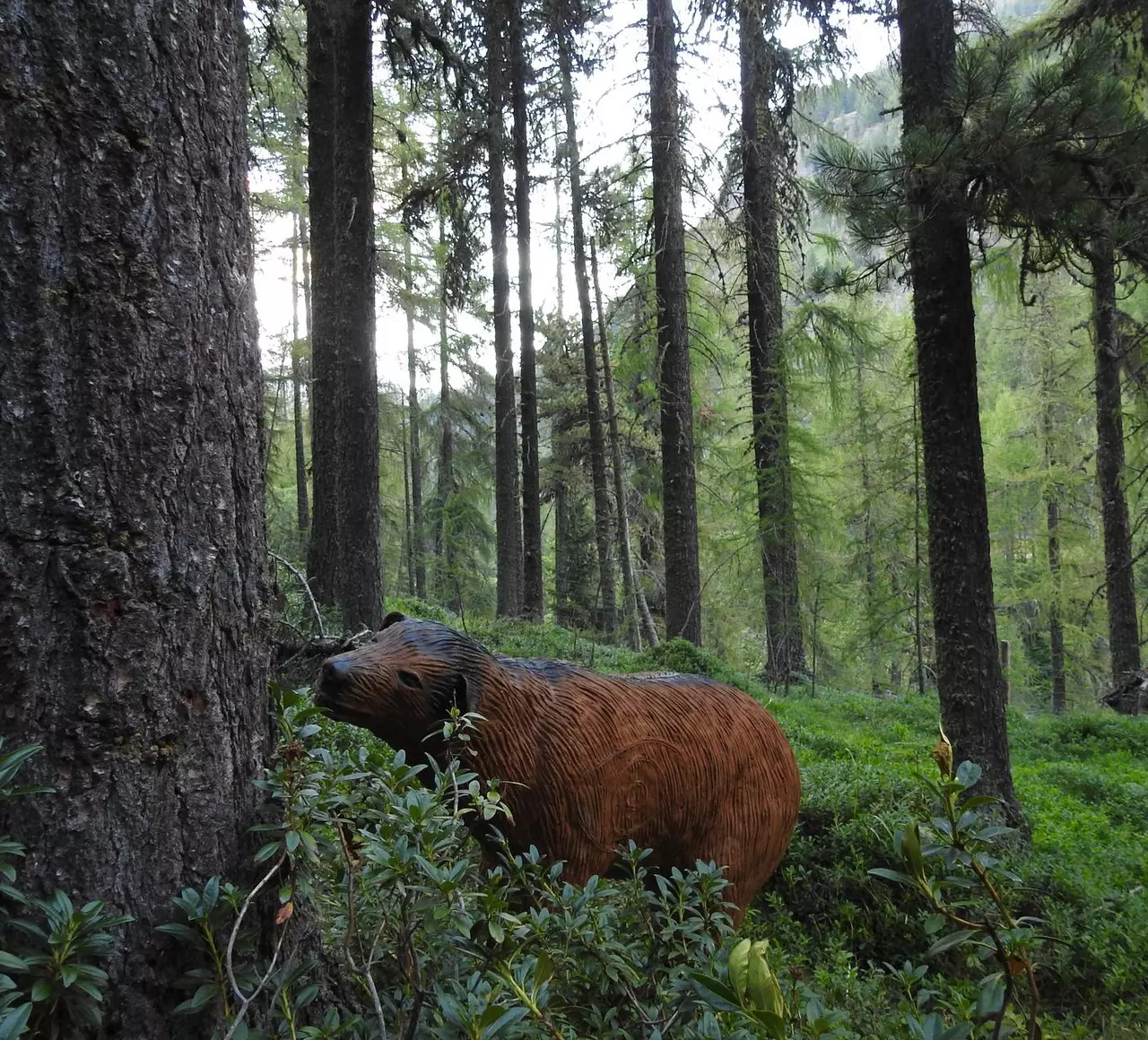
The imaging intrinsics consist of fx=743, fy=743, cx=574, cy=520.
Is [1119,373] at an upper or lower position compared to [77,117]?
upper

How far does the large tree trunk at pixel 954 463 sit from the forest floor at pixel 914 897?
683mm

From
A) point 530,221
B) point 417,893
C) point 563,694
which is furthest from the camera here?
point 530,221

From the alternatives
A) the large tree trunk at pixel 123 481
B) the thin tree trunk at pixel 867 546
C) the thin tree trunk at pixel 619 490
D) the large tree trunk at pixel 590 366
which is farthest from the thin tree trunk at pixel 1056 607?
the large tree trunk at pixel 123 481

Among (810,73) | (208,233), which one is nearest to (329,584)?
(208,233)

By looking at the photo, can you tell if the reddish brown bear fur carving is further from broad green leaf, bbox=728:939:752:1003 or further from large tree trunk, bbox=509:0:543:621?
large tree trunk, bbox=509:0:543:621

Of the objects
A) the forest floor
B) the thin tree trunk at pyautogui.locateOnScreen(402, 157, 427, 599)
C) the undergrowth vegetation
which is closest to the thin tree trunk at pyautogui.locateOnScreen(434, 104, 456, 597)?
the thin tree trunk at pyautogui.locateOnScreen(402, 157, 427, 599)

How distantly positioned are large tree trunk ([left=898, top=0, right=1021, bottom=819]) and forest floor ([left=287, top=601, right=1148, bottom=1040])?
0.68m

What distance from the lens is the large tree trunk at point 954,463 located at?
502cm

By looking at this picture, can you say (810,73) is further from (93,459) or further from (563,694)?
(93,459)

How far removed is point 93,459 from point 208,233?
2.03 ft

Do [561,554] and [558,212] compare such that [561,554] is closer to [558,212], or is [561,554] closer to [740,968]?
[558,212]

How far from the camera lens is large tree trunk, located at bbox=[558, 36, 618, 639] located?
13.8 metres

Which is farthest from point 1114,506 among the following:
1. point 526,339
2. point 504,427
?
point 504,427

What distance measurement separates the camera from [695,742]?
305cm
